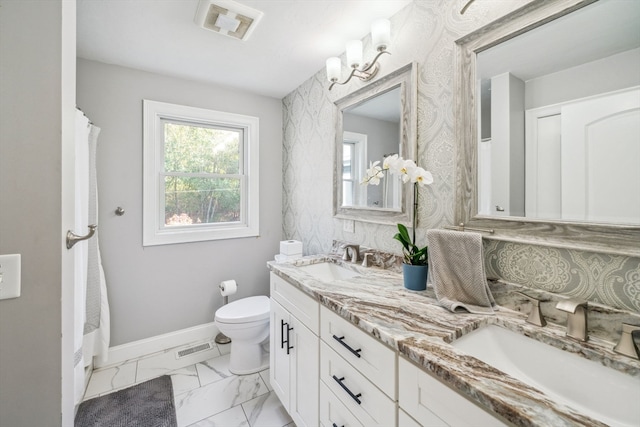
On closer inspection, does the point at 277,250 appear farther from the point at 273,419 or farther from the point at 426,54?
the point at 426,54

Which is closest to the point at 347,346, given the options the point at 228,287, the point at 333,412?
the point at 333,412

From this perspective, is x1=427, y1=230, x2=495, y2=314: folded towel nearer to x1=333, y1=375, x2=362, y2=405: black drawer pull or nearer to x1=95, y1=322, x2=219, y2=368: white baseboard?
x1=333, y1=375, x2=362, y2=405: black drawer pull

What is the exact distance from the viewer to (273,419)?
1586 millimetres

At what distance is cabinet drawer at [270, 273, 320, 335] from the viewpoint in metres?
1.23

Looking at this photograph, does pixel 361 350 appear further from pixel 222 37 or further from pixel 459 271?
pixel 222 37

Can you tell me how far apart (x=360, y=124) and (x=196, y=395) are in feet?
Result: 6.86

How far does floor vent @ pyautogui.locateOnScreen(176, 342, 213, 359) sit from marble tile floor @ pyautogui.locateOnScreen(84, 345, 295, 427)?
0.14 feet

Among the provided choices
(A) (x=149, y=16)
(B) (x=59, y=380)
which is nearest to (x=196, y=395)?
(B) (x=59, y=380)

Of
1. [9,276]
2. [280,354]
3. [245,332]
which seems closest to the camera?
[9,276]

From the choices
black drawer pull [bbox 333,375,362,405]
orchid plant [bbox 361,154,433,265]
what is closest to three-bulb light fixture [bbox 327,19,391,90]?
orchid plant [bbox 361,154,433,265]

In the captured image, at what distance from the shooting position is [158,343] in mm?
2279

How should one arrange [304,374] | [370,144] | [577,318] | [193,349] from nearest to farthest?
[577,318], [304,374], [370,144], [193,349]

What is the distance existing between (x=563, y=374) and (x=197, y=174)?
2617 mm

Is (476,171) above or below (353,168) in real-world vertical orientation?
below
